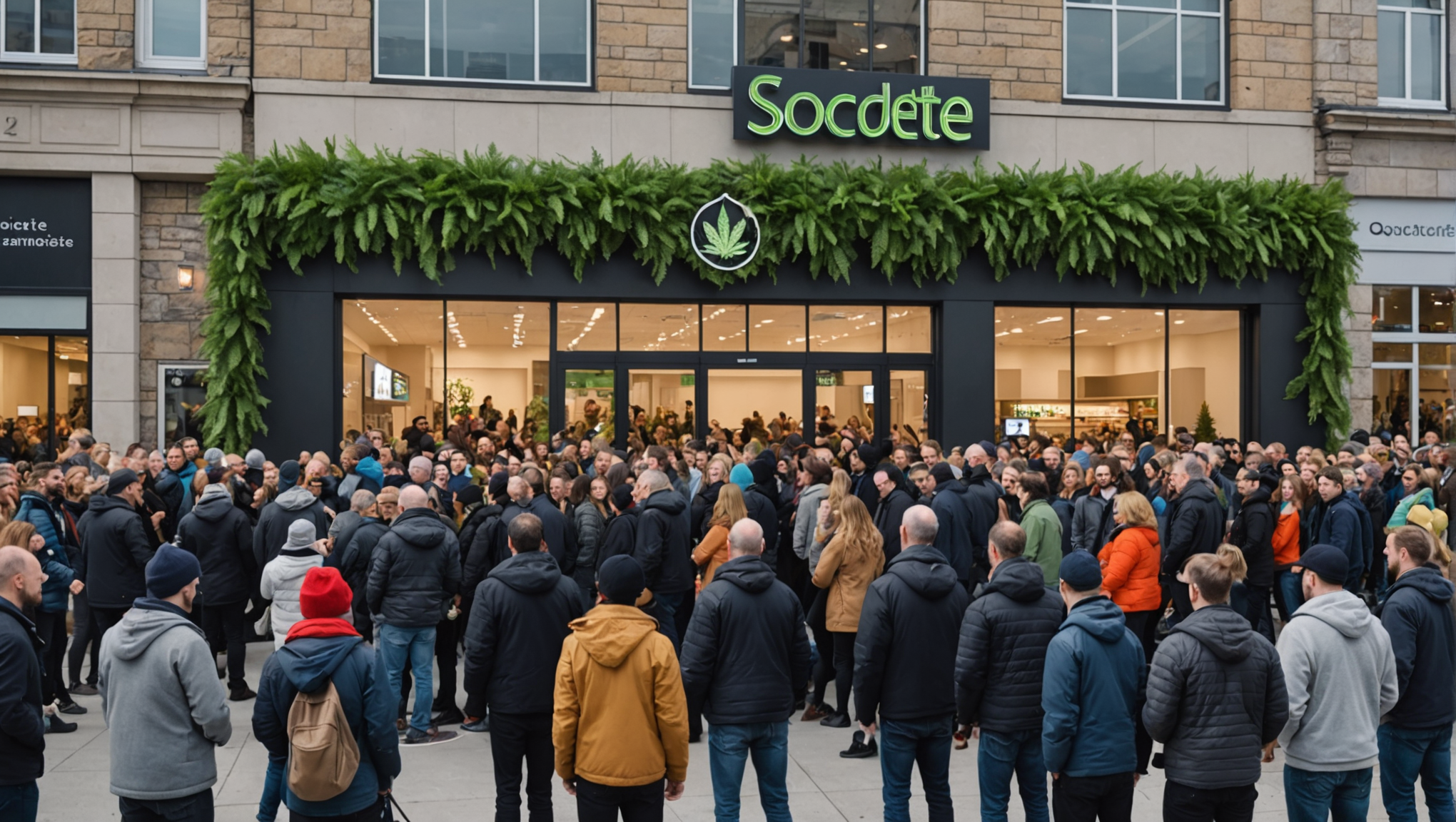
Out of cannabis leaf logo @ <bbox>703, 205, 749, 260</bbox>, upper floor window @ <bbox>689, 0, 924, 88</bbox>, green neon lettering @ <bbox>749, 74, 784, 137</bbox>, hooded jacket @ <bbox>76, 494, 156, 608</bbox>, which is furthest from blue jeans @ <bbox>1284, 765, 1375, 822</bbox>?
upper floor window @ <bbox>689, 0, 924, 88</bbox>

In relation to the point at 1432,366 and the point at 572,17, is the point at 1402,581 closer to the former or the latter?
the point at 572,17

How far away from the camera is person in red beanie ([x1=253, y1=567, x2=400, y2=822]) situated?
4.98 metres

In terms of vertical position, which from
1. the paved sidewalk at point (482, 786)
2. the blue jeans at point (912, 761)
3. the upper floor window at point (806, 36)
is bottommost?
the paved sidewalk at point (482, 786)

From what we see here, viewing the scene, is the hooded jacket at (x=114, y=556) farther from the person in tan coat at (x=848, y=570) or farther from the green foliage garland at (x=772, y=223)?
the green foliage garland at (x=772, y=223)

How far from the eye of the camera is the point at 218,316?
15.4 metres

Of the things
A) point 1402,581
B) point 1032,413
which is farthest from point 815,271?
point 1402,581

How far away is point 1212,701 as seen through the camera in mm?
5133

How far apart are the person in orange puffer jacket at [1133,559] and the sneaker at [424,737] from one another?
17.0ft

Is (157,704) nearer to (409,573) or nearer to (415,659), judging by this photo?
(409,573)

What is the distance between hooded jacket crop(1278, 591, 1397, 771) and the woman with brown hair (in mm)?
4441

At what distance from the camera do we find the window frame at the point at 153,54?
1593 centimetres

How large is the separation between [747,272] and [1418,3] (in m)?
12.9

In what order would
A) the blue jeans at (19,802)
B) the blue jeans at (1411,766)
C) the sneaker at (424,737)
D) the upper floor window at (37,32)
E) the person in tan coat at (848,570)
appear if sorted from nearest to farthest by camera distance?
the blue jeans at (19,802), the blue jeans at (1411,766), the person in tan coat at (848,570), the sneaker at (424,737), the upper floor window at (37,32)

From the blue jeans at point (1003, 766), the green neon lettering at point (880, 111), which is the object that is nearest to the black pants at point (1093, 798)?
the blue jeans at point (1003, 766)
